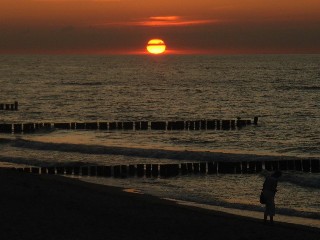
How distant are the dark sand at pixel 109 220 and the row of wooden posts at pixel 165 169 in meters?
9.02

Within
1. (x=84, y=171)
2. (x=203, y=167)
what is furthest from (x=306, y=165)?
(x=84, y=171)

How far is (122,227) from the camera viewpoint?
1830 centimetres

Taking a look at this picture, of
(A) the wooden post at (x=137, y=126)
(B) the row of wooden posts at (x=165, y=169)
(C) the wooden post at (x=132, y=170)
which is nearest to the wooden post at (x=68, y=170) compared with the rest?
(B) the row of wooden posts at (x=165, y=169)

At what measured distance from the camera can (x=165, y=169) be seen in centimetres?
3425

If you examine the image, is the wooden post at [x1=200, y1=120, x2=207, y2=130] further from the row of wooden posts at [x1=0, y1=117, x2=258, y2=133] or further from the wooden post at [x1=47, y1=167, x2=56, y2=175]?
the wooden post at [x1=47, y1=167, x2=56, y2=175]

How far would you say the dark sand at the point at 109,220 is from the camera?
17.3 m

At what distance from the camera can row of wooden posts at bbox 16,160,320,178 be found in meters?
33.9

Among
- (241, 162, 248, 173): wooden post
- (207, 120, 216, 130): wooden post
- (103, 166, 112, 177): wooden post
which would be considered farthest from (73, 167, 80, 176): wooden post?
(207, 120, 216, 130): wooden post

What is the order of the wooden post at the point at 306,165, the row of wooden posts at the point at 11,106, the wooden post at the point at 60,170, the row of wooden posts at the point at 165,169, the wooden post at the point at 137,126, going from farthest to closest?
the row of wooden posts at the point at 11,106 → the wooden post at the point at 137,126 → the wooden post at the point at 306,165 → the wooden post at the point at 60,170 → the row of wooden posts at the point at 165,169

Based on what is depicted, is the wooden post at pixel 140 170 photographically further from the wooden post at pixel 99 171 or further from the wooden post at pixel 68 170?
the wooden post at pixel 68 170

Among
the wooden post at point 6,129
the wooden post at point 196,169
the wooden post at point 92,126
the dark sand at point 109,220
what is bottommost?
the dark sand at point 109,220

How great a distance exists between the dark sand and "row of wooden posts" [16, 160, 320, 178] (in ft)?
29.6

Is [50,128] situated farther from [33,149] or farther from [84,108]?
[84,108]

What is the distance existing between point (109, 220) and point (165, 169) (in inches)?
599
